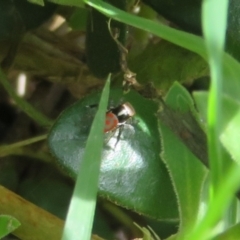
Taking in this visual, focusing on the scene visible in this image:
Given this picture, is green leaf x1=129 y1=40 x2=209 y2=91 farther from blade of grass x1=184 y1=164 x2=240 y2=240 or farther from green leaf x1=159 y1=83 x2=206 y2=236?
blade of grass x1=184 y1=164 x2=240 y2=240

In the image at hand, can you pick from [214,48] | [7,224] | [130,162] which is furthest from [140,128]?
[214,48]

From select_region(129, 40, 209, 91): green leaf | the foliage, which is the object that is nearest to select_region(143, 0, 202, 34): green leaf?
the foliage

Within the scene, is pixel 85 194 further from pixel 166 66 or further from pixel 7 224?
pixel 166 66

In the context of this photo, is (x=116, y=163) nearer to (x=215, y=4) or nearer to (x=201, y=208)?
(x=201, y=208)

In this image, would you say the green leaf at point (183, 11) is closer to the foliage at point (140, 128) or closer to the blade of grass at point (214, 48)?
the foliage at point (140, 128)

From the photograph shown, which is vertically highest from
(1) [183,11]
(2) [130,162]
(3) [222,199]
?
(1) [183,11]

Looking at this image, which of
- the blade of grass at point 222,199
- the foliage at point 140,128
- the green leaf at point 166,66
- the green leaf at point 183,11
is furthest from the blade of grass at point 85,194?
the green leaf at point 166,66

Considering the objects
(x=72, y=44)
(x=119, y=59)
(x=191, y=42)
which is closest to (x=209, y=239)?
(x=191, y=42)
